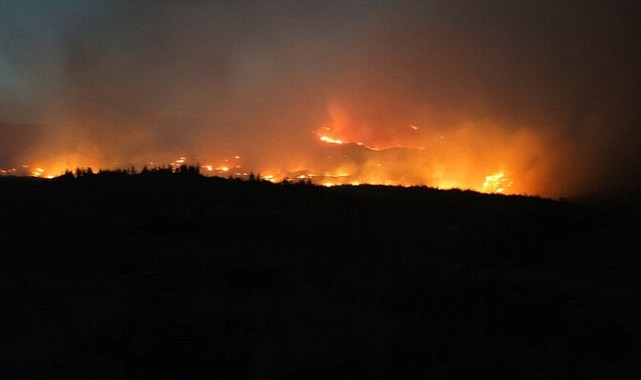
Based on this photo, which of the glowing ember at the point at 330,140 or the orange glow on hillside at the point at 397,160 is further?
the glowing ember at the point at 330,140

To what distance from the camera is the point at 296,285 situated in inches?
393

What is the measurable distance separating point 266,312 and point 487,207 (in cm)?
951

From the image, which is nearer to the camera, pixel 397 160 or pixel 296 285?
pixel 296 285

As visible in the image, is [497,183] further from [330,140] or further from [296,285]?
[296,285]

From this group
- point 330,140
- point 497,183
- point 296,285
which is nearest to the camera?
point 296,285

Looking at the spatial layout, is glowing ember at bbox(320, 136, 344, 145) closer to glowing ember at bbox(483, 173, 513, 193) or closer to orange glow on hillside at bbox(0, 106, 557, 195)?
orange glow on hillside at bbox(0, 106, 557, 195)

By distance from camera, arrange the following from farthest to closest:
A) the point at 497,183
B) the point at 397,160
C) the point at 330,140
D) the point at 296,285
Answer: the point at 330,140, the point at 397,160, the point at 497,183, the point at 296,285

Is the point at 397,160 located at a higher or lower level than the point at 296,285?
higher

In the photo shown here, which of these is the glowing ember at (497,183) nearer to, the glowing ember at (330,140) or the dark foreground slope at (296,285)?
the glowing ember at (330,140)

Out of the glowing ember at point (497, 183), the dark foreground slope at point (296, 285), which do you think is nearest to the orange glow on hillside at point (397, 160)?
the glowing ember at point (497, 183)

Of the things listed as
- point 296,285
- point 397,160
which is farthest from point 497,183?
point 296,285

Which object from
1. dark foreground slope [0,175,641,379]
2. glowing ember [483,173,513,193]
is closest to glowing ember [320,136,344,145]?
glowing ember [483,173,513,193]

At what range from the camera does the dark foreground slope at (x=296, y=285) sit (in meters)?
7.69

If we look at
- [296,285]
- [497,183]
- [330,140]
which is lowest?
[296,285]
